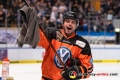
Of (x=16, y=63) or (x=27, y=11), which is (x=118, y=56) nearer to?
(x=16, y=63)

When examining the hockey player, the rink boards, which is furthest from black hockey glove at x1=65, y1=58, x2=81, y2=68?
the rink boards

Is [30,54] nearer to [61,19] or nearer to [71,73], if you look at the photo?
[61,19]

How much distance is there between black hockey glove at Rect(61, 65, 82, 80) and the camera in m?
3.07

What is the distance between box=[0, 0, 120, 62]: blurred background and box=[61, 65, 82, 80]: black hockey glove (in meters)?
6.78

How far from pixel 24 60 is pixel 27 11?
282 inches

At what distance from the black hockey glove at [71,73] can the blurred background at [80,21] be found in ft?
22.2

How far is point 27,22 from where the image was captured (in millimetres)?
2758

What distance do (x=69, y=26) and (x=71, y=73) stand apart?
0.44 m

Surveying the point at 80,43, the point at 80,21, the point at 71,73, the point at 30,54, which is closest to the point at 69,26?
the point at 80,43

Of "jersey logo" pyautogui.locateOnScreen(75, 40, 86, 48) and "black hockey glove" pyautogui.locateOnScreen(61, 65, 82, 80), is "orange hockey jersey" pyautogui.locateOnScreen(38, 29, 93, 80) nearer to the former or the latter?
"jersey logo" pyautogui.locateOnScreen(75, 40, 86, 48)

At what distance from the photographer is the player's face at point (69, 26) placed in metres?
3.20

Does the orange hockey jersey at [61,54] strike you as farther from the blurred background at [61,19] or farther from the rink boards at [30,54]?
the blurred background at [61,19]

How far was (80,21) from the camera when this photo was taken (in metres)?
11.4

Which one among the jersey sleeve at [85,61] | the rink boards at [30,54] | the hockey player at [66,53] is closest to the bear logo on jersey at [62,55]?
the hockey player at [66,53]
